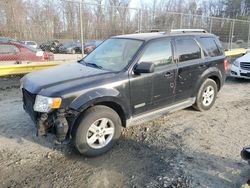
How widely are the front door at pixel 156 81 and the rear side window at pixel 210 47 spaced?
116cm

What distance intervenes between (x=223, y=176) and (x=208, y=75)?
2674 millimetres

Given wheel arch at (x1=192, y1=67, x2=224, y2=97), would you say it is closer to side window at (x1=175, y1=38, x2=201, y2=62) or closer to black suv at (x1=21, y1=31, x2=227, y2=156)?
black suv at (x1=21, y1=31, x2=227, y2=156)

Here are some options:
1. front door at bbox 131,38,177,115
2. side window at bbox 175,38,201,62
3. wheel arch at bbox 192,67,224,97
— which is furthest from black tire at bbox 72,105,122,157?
wheel arch at bbox 192,67,224,97

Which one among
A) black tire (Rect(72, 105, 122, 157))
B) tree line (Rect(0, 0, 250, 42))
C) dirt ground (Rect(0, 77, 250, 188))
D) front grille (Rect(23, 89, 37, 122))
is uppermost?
tree line (Rect(0, 0, 250, 42))

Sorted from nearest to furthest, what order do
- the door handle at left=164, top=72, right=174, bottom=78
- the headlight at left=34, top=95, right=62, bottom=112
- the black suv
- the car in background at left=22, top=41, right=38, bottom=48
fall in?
the headlight at left=34, top=95, right=62, bottom=112, the black suv, the door handle at left=164, top=72, right=174, bottom=78, the car in background at left=22, top=41, right=38, bottom=48

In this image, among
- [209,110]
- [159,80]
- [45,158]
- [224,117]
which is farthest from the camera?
[209,110]

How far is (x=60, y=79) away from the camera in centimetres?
374

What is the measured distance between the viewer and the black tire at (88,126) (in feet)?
11.5

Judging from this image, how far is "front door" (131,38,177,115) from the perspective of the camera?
163 inches

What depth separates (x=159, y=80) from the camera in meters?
4.38

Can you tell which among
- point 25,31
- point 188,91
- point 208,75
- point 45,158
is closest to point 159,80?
point 188,91

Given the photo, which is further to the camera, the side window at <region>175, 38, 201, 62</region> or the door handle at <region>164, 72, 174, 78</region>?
the side window at <region>175, 38, 201, 62</region>

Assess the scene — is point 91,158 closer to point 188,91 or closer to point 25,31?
point 188,91

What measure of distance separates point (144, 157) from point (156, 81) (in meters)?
1.36
